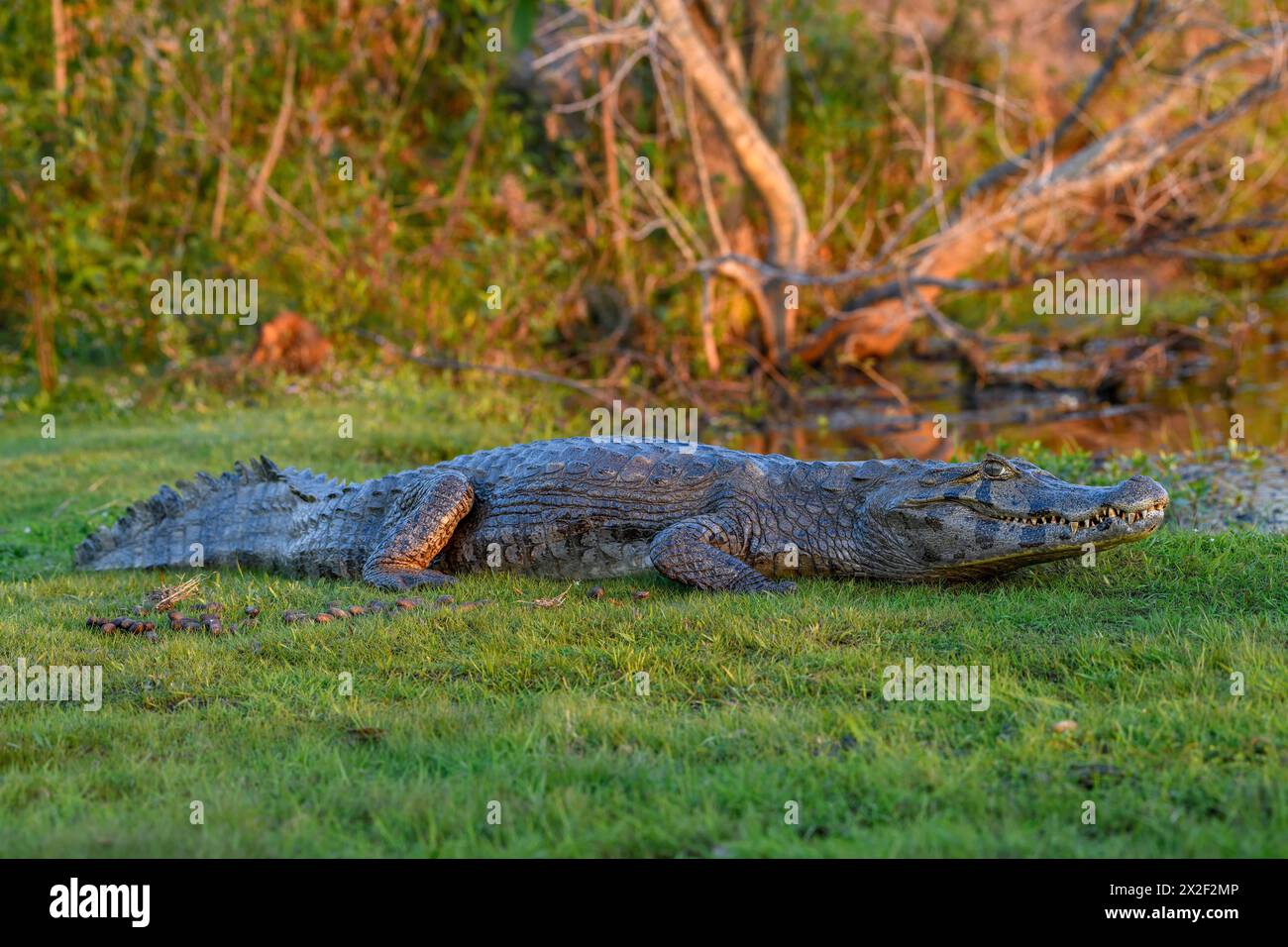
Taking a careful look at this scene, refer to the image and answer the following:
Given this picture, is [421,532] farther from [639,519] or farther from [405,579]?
[639,519]

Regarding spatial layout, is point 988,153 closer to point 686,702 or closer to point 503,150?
point 503,150

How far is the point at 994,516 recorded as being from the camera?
205 inches

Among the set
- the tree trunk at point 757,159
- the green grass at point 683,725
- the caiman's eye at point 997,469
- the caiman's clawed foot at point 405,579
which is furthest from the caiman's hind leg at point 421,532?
the tree trunk at point 757,159

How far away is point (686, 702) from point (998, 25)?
1622cm

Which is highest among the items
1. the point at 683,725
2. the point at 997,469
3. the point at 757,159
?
the point at 757,159

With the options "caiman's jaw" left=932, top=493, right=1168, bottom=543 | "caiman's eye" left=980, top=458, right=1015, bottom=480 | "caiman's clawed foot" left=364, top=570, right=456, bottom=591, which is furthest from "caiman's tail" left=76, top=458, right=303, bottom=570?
"caiman's jaw" left=932, top=493, right=1168, bottom=543

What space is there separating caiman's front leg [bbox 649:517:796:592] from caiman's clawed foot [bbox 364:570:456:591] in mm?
1016

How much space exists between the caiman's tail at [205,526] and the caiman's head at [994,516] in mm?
3090

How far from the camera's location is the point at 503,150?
1474 centimetres

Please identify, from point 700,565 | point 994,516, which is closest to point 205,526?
point 700,565

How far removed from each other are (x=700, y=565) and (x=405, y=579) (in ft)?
4.56

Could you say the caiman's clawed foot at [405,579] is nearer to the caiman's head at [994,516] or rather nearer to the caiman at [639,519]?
the caiman at [639,519]

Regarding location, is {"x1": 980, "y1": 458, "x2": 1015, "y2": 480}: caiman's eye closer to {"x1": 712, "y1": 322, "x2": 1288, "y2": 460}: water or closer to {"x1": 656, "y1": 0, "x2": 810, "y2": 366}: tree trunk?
{"x1": 712, "y1": 322, "x2": 1288, "y2": 460}: water

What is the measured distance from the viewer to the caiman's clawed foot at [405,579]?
18.6 ft
